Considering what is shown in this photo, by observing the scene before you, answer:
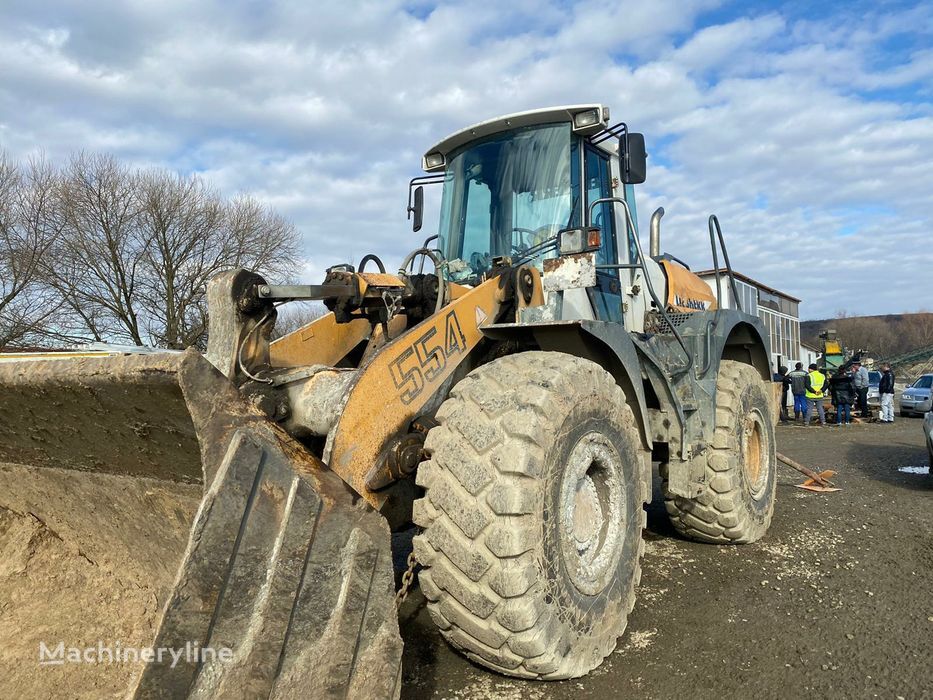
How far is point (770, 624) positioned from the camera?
12.5 ft

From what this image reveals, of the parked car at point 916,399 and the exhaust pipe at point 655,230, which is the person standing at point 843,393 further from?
the exhaust pipe at point 655,230

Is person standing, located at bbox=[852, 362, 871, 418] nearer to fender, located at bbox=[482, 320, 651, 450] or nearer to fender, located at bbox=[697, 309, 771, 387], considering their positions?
fender, located at bbox=[697, 309, 771, 387]

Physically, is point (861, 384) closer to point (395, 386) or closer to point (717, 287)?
point (717, 287)

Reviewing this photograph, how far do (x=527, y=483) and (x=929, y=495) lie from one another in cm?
682

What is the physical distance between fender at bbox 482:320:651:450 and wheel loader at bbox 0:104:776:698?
16 millimetres

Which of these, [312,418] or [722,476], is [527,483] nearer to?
[312,418]

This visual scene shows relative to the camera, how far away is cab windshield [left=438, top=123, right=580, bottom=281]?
14.6 feet

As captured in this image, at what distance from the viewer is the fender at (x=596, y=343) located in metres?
3.56

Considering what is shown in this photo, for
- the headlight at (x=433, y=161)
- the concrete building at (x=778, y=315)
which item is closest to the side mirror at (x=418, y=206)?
the headlight at (x=433, y=161)

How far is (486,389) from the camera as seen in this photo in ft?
10.0

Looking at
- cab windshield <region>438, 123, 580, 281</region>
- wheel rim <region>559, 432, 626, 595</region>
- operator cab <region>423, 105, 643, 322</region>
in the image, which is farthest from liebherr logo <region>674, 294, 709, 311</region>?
wheel rim <region>559, 432, 626, 595</region>

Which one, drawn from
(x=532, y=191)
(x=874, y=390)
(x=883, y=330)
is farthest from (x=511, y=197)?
(x=883, y=330)

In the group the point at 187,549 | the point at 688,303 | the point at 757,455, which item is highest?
the point at 688,303

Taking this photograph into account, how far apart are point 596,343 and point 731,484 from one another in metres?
2.10
